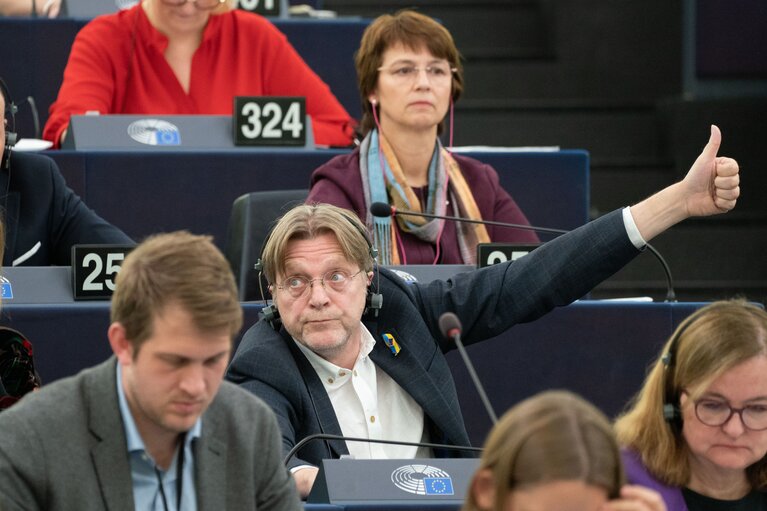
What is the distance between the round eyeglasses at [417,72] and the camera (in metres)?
4.26

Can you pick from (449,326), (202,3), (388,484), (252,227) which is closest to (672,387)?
(449,326)

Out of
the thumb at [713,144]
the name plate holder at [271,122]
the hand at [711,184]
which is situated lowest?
the hand at [711,184]

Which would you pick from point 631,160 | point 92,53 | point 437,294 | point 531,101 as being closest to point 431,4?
point 531,101

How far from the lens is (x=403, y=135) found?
428cm

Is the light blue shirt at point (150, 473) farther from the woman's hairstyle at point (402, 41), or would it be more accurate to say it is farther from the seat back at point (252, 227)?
the woman's hairstyle at point (402, 41)

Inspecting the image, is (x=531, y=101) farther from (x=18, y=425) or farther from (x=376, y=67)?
(x=18, y=425)

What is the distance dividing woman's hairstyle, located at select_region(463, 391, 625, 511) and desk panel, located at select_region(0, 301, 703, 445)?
5.80 ft

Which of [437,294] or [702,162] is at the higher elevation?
[702,162]

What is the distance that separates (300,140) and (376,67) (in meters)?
0.38

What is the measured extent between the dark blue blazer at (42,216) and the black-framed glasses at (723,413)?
185cm

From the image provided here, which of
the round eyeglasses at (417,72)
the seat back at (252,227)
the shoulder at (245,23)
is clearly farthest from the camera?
the shoulder at (245,23)

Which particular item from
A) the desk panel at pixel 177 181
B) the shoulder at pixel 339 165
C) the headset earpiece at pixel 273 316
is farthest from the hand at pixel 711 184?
the desk panel at pixel 177 181

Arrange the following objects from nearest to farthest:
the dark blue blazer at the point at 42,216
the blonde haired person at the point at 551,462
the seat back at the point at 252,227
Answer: the blonde haired person at the point at 551,462 < the dark blue blazer at the point at 42,216 < the seat back at the point at 252,227

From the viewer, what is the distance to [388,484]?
253 cm
